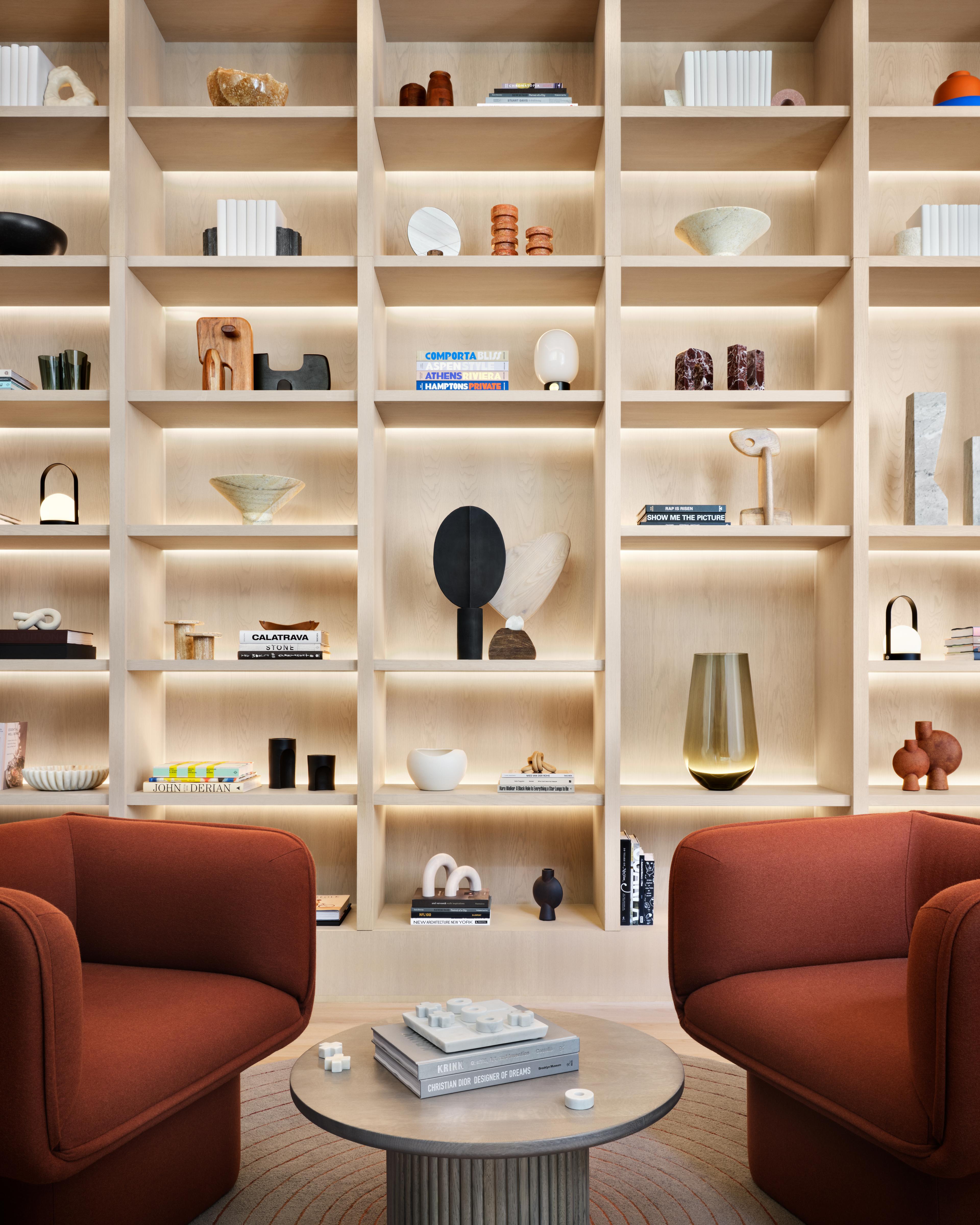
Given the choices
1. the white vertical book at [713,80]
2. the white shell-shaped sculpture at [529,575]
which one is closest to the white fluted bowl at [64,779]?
the white shell-shaped sculpture at [529,575]

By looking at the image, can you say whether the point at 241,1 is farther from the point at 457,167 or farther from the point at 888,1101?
the point at 888,1101

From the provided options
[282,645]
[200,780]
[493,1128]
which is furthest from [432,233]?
[493,1128]

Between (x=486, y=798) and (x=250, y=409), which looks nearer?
(x=486, y=798)

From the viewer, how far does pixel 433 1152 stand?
1191mm

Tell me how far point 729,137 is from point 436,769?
7.45 feet

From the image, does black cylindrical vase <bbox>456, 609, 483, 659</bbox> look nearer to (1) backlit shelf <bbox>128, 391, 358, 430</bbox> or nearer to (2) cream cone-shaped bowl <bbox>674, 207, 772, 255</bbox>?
(1) backlit shelf <bbox>128, 391, 358, 430</bbox>

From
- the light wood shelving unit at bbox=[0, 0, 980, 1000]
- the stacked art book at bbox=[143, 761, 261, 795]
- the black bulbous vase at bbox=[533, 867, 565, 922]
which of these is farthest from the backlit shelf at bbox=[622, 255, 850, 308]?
the stacked art book at bbox=[143, 761, 261, 795]

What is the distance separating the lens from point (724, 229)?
118 inches

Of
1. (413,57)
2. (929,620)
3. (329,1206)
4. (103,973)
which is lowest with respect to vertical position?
(329,1206)

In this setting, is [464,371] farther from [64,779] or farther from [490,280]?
[64,779]

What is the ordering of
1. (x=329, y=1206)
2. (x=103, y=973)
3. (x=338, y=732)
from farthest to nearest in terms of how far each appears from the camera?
(x=338, y=732), (x=103, y=973), (x=329, y=1206)

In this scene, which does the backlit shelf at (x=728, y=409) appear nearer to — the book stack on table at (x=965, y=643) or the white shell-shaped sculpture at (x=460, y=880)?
the book stack on table at (x=965, y=643)

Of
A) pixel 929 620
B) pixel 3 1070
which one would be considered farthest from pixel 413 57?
pixel 3 1070

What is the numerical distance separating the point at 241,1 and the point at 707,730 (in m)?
2.86
